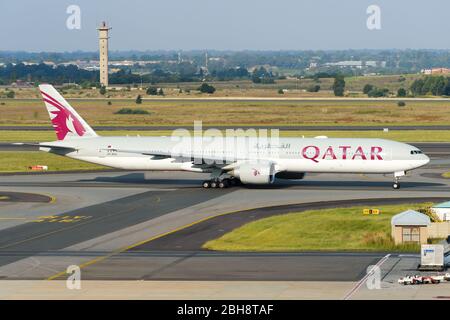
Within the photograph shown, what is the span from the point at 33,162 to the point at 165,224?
42336mm

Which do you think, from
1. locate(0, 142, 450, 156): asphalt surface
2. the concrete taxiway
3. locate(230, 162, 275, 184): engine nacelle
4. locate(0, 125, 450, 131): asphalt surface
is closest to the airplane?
locate(230, 162, 275, 184): engine nacelle

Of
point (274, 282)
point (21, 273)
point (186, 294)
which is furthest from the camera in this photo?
point (21, 273)

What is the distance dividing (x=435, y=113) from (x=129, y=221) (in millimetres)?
114406

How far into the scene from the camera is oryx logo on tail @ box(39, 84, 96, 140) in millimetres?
81938

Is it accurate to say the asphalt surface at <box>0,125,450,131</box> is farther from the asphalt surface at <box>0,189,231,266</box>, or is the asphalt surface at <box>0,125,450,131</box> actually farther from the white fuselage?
the asphalt surface at <box>0,189,231,266</box>

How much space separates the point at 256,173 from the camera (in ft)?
248

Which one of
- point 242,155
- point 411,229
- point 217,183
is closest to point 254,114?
point 217,183

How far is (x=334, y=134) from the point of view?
12550cm

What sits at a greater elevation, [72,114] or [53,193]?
[72,114]

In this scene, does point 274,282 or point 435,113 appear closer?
point 274,282

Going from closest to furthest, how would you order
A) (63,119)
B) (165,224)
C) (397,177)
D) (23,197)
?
(165,224) → (23,197) → (397,177) → (63,119)

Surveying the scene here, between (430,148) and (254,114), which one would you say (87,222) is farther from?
(254,114)
